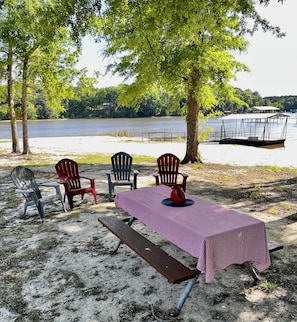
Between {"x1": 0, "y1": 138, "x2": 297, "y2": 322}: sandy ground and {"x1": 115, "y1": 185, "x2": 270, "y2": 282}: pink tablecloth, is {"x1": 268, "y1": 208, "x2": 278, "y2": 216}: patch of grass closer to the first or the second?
{"x1": 0, "y1": 138, "x2": 297, "y2": 322}: sandy ground

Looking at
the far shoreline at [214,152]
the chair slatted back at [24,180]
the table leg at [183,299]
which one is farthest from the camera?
the far shoreline at [214,152]

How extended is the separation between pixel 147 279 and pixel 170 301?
434 mm

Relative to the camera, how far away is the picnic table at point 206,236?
2.39 metres

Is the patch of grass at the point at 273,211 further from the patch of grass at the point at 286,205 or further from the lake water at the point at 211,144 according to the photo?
Result: the lake water at the point at 211,144

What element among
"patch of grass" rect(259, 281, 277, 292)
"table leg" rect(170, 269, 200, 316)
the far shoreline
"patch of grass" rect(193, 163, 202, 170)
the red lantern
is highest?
the red lantern

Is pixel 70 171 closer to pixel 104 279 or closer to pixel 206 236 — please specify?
pixel 104 279

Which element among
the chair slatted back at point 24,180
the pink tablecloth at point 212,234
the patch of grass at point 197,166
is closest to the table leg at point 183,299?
the pink tablecloth at point 212,234

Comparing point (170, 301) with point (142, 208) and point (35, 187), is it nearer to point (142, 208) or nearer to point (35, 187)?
point (142, 208)

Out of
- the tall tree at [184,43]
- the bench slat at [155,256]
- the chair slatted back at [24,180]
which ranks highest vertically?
the tall tree at [184,43]

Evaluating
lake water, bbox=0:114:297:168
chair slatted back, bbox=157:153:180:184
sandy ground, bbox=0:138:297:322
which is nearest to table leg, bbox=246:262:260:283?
sandy ground, bbox=0:138:297:322

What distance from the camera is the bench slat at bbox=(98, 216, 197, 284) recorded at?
7.82 feet

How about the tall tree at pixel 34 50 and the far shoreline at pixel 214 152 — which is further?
the far shoreline at pixel 214 152

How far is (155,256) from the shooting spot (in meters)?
2.71

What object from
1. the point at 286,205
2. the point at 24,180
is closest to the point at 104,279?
the point at 24,180
